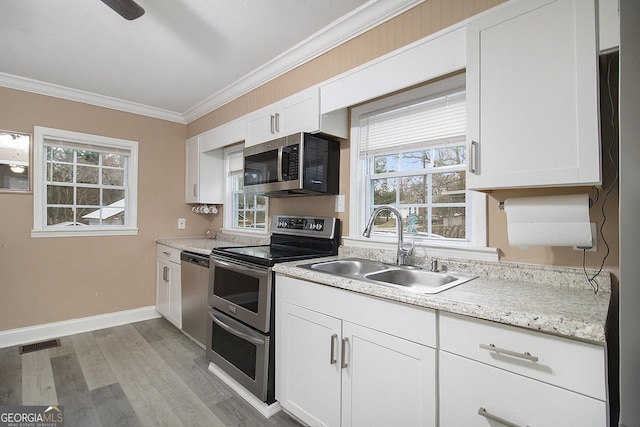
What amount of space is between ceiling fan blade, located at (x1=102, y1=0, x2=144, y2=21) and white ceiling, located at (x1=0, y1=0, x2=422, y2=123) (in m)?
0.22

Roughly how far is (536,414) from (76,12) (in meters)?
3.01

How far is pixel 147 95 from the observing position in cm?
330

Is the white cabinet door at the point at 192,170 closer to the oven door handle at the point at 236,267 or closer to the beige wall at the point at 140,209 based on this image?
the beige wall at the point at 140,209

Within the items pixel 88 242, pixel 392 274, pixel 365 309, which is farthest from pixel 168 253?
pixel 365 309

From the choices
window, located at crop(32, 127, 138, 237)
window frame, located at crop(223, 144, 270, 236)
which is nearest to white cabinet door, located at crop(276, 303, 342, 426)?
window frame, located at crop(223, 144, 270, 236)

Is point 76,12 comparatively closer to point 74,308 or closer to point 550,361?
point 74,308

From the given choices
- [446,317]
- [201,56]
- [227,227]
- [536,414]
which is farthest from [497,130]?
[227,227]

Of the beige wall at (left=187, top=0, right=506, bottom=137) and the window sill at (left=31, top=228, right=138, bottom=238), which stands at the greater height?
the beige wall at (left=187, top=0, right=506, bottom=137)

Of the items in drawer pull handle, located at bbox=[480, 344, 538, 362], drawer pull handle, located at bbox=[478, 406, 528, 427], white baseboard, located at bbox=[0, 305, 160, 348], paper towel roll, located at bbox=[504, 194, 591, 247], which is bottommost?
white baseboard, located at bbox=[0, 305, 160, 348]

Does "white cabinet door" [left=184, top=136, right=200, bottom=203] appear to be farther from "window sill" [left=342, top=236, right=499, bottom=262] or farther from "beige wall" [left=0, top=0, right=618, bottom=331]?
"window sill" [left=342, top=236, right=499, bottom=262]

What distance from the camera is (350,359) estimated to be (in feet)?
4.77

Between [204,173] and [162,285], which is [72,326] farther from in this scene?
[204,173]

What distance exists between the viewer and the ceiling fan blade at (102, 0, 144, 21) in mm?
1592

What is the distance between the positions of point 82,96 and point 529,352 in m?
4.18
